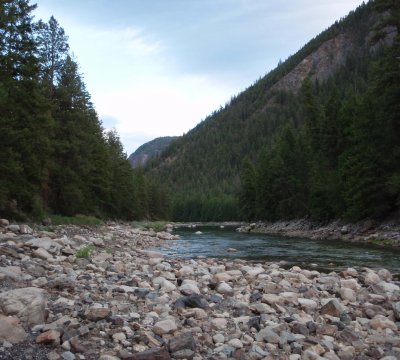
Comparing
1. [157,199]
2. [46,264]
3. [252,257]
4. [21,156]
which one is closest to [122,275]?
[46,264]

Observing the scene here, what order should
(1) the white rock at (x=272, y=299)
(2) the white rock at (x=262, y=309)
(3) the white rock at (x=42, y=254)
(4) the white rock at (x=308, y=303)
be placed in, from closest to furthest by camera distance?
(2) the white rock at (x=262, y=309) < (1) the white rock at (x=272, y=299) < (4) the white rock at (x=308, y=303) < (3) the white rock at (x=42, y=254)

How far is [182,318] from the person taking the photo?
7.18 m

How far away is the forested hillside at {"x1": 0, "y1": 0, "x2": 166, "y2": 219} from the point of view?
21083mm

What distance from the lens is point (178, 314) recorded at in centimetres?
733

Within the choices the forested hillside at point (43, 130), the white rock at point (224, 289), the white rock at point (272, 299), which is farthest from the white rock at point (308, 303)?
the forested hillside at point (43, 130)

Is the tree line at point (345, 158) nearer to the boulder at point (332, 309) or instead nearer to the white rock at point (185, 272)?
the white rock at point (185, 272)

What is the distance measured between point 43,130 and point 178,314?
20.6 meters

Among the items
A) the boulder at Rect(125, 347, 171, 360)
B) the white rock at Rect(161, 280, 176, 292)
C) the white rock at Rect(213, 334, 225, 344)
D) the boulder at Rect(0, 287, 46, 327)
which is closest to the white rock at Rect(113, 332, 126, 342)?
the boulder at Rect(125, 347, 171, 360)

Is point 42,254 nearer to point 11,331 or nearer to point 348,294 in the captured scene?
point 11,331

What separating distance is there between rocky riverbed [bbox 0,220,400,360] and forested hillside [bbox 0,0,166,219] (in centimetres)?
997

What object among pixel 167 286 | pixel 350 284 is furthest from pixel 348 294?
pixel 167 286

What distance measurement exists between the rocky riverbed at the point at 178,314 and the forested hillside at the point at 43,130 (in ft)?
32.7

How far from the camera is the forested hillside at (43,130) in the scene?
21.1 meters

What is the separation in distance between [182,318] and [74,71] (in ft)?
105
